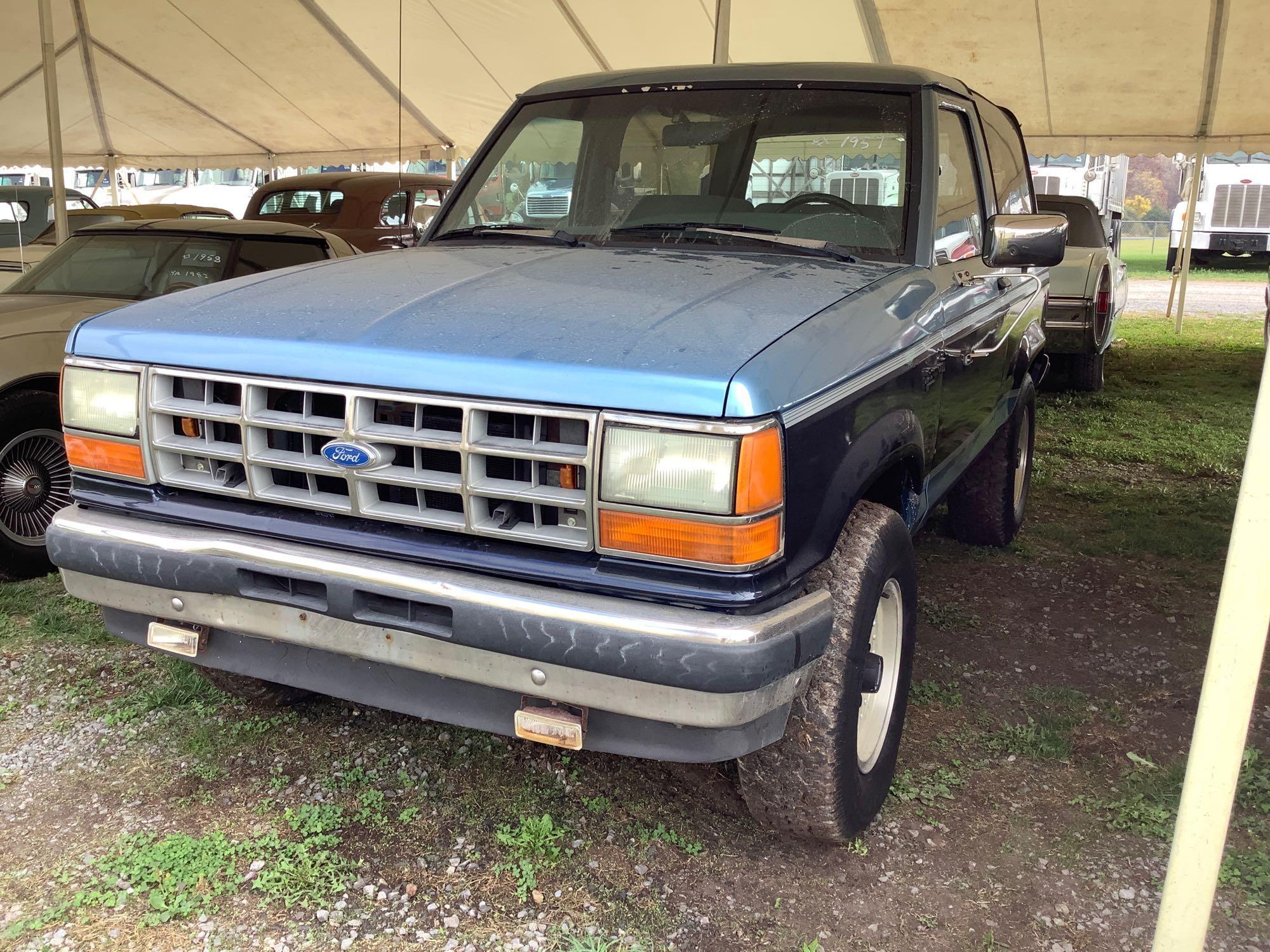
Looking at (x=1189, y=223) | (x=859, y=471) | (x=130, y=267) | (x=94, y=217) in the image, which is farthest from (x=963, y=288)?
(x=1189, y=223)

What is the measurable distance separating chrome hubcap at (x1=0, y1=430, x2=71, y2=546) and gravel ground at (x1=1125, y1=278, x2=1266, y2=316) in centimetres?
1652

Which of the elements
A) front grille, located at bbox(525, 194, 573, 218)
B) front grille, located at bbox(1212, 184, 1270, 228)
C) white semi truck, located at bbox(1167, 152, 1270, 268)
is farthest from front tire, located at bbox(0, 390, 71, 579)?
front grille, located at bbox(1212, 184, 1270, 228)

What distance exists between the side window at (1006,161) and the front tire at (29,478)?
3899mm

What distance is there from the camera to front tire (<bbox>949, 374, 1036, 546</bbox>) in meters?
4.61

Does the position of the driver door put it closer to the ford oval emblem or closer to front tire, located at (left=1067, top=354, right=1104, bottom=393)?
the ford oval emblem

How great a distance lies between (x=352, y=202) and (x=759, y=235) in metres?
6.79

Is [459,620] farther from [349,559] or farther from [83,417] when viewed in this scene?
[83,417]

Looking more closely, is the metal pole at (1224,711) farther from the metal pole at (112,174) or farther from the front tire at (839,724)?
the metal pole at (112,174)

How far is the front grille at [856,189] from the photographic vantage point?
3.08 metres

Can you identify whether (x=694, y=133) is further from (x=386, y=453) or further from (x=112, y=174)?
(x=112, y=174)

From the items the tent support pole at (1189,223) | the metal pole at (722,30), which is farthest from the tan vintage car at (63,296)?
the tent support pole at (1189,223)

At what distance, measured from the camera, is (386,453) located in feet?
7.01

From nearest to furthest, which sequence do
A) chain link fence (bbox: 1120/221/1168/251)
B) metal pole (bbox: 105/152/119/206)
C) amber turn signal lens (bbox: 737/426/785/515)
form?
amber turn signal lens (bbox: 737/426/785/515)
metal pole (bbox: 105/152/119/206)
chain link fence (bbox: 1120/221/1168/251)

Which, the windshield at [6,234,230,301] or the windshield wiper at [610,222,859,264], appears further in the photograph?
the windshield at [6,234,230,301]
